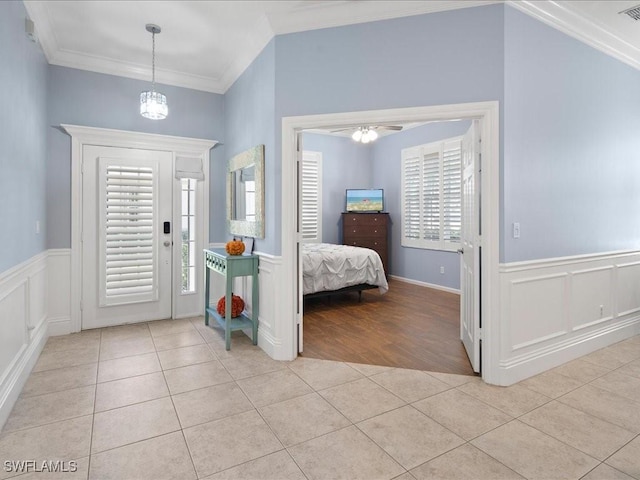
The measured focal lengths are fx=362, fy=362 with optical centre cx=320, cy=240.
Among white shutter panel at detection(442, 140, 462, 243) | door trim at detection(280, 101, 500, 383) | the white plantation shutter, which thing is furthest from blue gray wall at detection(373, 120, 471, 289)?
door trim at detection(280, 101, 500, 383)

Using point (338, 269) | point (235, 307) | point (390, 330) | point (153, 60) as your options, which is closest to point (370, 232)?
point (338, 269)

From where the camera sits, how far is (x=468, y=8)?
283cm

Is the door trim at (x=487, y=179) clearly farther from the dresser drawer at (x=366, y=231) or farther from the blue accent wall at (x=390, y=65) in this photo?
the dresser drawer at (x=366, y=231)

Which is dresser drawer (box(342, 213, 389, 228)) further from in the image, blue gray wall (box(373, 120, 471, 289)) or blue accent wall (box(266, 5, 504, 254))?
blue accent wall (box(266, 5, 504, 254))

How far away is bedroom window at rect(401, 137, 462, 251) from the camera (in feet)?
20.5

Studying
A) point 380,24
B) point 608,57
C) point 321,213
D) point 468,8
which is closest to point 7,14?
point 380,24

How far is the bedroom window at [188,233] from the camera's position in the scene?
466cm

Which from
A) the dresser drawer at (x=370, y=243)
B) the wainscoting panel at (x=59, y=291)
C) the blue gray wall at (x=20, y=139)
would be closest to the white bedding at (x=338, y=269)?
the dresser drawer at (x=370, y=243)

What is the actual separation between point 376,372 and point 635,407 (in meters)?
1.82

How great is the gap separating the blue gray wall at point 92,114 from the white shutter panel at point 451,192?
13.1ft

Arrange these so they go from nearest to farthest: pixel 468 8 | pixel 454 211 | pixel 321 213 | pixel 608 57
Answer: pixel 468 8
pixel 608 57
pixel 454 211
pixel 321 213

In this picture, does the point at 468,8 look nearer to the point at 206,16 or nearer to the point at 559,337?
the point at 206,16

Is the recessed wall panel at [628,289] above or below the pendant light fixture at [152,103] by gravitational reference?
below

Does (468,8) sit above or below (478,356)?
above
